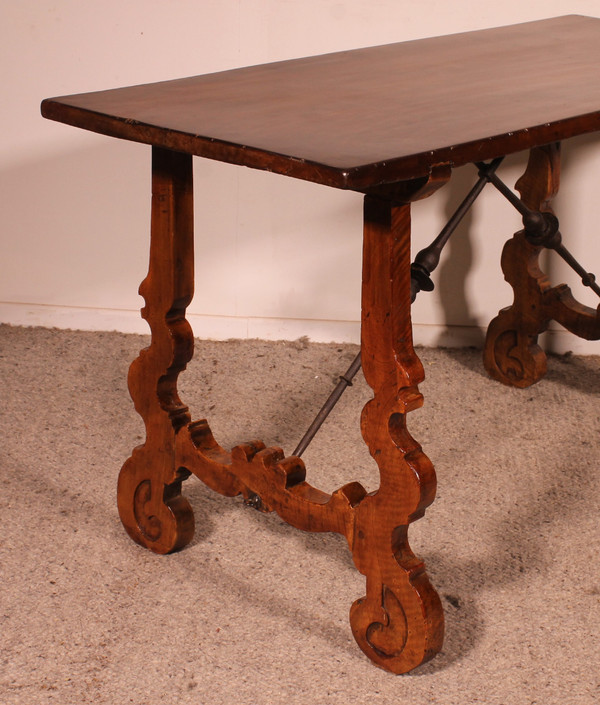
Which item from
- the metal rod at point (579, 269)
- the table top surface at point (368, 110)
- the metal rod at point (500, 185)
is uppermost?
the table top surface at point (368, 110)

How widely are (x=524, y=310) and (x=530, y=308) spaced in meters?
0.02

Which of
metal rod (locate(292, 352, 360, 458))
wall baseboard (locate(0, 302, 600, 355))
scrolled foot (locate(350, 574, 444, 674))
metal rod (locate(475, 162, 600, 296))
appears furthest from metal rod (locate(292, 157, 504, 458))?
wall baseboard (locate(0, 302, 600, 355))

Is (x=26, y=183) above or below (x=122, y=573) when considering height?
above

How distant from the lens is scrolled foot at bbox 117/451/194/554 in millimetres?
1760

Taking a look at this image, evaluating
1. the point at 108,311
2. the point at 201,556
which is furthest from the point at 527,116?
the point at 108,311

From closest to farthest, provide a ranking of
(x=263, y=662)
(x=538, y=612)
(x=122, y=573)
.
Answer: (x=263, y=662), (x=538, y=612), (x=122, y=573)

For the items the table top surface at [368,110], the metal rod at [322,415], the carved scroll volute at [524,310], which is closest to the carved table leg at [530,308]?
the carved scroll volute at [524,310]

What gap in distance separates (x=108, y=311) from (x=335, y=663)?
161 cm

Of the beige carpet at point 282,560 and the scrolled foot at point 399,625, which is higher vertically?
the scrolled foot at point 399,625

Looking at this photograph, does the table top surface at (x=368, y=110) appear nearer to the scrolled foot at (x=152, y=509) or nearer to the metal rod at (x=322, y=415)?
the metal rod at (x=322, y=415)

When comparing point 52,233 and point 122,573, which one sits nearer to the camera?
point 122,573

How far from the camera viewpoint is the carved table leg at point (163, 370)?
5.27 feet

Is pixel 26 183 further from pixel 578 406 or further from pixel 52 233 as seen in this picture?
pixel 578 406

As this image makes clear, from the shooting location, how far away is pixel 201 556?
5.89 feet
